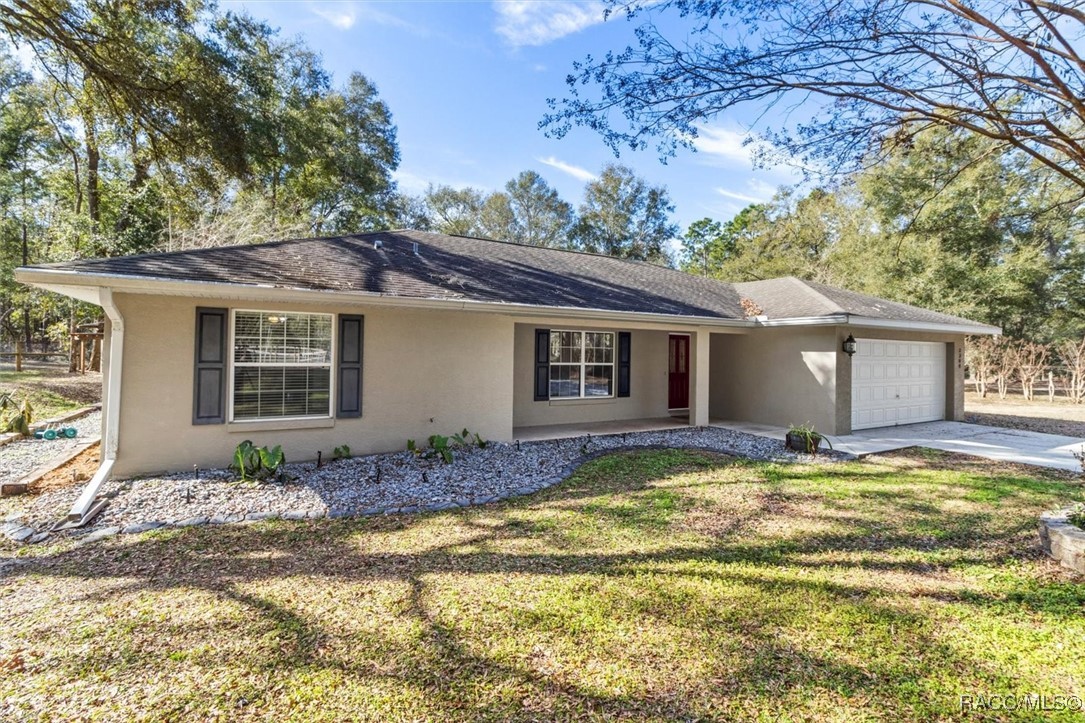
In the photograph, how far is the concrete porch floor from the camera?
980 centimetres

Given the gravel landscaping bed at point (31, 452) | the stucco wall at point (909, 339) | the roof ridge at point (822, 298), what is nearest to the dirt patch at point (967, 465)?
the stucco wall at point (909, 339)

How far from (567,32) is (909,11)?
5092 millimetres

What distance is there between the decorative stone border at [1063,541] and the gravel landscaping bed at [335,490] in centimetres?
373

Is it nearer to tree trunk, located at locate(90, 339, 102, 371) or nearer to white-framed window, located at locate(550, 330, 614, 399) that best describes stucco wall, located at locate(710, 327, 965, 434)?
white-framed window, located at locate(550, 330, 614, 399)

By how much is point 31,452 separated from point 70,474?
7.94 feet

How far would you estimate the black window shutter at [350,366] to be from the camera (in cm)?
759

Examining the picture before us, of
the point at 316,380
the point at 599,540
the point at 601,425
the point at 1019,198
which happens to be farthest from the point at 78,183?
the point at 1019,198

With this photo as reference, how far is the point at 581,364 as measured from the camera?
1138 centimetres

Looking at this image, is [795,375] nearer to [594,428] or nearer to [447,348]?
[594,428]

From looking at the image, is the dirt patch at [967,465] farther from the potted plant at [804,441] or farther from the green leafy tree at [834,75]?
the green leafy tree at [834,75]

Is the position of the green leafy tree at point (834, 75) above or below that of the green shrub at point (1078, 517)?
above

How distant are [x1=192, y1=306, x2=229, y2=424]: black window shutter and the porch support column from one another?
869 cm

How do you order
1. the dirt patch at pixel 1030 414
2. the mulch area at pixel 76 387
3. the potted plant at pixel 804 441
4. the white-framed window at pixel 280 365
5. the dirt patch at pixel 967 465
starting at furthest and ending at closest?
the mulch area at pixel 76 387
the dirt patch at pixel 1030 414
the potted plant at pixel 804 441
the dirt patch at pixel 967 465
the white-framed window at pixel 280 365

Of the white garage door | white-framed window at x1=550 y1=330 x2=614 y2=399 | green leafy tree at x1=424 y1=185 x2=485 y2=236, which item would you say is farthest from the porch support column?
green leafy tree at x1=424 y1=185 x2=485 y2=236
